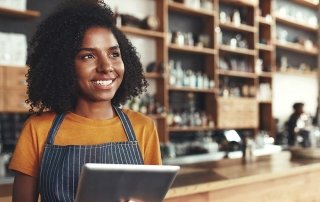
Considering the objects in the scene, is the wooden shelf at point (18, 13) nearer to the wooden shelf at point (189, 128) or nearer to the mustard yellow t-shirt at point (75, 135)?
the wooden shelf at point (189, 128)

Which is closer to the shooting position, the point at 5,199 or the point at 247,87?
the point at 5,199

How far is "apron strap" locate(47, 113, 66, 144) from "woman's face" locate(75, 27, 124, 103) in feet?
0.31

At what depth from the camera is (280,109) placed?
752 cm

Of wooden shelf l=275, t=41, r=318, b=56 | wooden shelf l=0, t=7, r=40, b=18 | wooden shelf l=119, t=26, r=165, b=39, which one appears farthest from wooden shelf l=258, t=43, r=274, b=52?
wooden shelf l=0, t=7, r=40, b=18

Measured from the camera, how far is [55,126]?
4.26 ft

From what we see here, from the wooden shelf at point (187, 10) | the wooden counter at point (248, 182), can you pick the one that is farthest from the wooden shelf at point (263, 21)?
the wooden counter at point (248, 182)

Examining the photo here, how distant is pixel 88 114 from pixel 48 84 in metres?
0.15

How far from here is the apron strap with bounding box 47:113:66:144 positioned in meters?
1.28

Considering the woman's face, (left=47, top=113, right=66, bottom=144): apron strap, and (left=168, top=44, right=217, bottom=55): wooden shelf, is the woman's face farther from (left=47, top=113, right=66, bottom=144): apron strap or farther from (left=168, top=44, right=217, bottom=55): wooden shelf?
(left=168, top=44, right=217, bottom=55): wooden shelf

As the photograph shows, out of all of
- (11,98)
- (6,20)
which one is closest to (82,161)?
(11,98)

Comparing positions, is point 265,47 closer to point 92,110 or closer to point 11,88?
point 11,88

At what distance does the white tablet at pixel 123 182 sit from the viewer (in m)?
1.10

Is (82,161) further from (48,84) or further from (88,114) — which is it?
(48,84)

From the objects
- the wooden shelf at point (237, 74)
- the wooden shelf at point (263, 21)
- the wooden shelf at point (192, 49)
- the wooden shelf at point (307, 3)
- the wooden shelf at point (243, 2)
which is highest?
the wooden shelf at point (307, 3)
